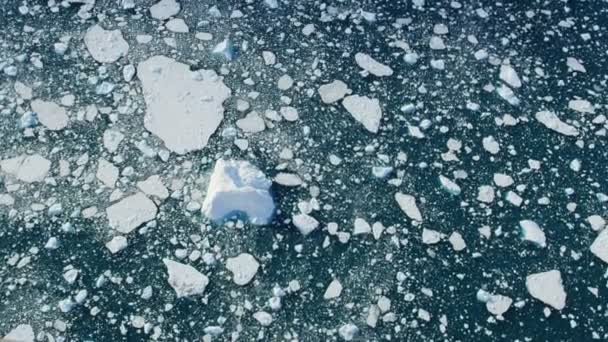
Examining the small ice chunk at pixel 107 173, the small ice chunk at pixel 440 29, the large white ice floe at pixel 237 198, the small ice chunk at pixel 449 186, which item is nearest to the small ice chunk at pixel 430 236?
the small ice chunk at pixel 449 186

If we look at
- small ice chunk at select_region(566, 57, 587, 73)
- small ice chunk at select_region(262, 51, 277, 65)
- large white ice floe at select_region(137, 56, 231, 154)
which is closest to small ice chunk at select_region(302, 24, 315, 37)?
small ice chunk at select_region(262, 51, 277, 65)

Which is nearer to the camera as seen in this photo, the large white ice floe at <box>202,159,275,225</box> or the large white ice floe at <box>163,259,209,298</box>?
the large white ice floe at <box>163,259,209,298</box>

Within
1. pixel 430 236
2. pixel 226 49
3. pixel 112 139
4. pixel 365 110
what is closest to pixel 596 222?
pixel 430 236

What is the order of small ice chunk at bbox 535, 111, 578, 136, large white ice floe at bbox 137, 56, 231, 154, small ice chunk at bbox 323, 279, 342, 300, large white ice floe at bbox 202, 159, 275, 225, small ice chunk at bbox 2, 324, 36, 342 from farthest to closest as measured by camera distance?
small ice chunk at bbox 535, 111, 578, 136 < large white ice floe at bbox 137, 56, 231, 154 < large white ice floe at bbox 202, 159, 275, 225 < small ice chunk at bbox 323, 279, 342, 300 < small ice chunk at bbox 2, 324, 36, 342

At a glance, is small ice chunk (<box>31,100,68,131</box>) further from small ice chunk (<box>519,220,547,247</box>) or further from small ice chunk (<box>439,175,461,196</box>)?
small ice chunk (<box>519,220,547,247</box>)

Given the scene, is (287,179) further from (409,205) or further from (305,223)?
(409,205)

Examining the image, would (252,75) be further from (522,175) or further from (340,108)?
(522,175)
